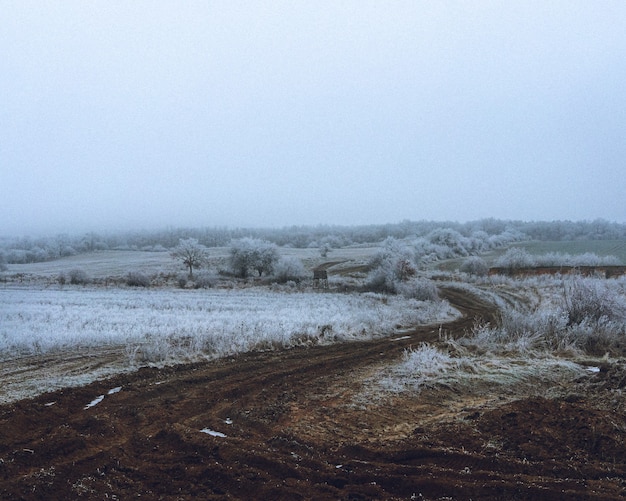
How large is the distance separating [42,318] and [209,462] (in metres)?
16.2

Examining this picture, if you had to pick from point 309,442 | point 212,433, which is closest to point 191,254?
point 212,433

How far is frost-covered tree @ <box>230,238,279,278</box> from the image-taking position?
47.3 meters

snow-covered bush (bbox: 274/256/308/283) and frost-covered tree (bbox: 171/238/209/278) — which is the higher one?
frost-covered tree (bbox: 171/238/209/278)

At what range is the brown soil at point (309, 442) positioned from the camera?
14.9 feet

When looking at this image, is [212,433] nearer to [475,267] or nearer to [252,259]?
[252,259]

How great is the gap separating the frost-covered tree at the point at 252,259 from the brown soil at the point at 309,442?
38423 millimetres

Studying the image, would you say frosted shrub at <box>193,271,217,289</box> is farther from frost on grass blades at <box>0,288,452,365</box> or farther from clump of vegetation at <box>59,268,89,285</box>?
frost on grass blades at <box>0,288,452,365</box>

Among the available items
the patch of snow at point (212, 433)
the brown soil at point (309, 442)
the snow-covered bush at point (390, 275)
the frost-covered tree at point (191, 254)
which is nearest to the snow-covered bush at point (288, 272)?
the snow-covered bush at point (390, 275)

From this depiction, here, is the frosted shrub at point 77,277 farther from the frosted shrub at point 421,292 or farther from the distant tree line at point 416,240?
the frosted shrub at point 421,292

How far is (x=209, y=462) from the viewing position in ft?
17.0

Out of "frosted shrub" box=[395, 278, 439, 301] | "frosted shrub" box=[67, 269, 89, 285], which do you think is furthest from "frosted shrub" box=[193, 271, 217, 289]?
"frosted shrub" box=[395, 278, 439, 301]

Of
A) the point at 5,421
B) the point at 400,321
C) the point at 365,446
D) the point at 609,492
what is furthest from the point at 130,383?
the point at 400,321

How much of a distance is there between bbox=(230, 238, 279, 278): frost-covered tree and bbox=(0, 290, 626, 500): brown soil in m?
38.4

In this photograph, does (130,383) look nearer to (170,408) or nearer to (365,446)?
(170,408)
